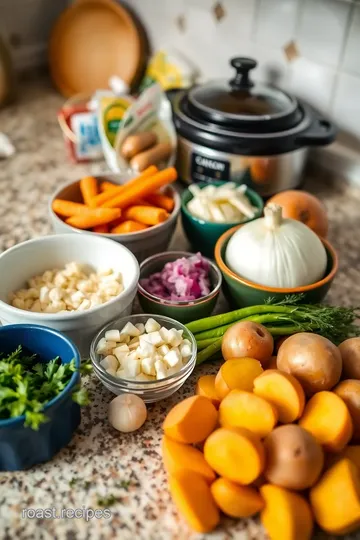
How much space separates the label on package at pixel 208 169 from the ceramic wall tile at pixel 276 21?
0.42 metres

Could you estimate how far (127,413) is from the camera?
0.75 meters

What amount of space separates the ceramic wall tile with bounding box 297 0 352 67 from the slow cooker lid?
0.15 metres

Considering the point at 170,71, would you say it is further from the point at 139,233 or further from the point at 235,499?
the point at 235,499

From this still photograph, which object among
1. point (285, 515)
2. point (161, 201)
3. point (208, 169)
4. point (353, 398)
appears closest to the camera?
point (285, 515)

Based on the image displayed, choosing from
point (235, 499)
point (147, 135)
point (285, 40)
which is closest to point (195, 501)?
point (235, 499)

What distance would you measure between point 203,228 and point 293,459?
0.52 metres

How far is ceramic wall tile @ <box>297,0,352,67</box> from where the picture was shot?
1.25 meters

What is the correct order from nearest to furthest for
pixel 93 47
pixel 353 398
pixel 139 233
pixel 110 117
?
1. pixel 353 398
2. pixel 139 233
3. pixel 110 117
4. pixel 93 47

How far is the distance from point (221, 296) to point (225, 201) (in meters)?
0.19

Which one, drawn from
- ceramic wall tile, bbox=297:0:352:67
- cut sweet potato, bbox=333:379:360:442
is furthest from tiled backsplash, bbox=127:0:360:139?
cut sweet potato, bbox=333:379:360:442

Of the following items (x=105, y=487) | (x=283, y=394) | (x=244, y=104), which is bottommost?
(x=105, y=487)

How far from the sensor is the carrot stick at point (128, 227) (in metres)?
1.02

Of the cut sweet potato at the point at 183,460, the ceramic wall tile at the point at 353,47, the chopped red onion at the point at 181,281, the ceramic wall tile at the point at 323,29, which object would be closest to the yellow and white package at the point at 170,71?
the ceramic wall tile at the point at 323,29

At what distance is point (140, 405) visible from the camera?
2.48 ft
